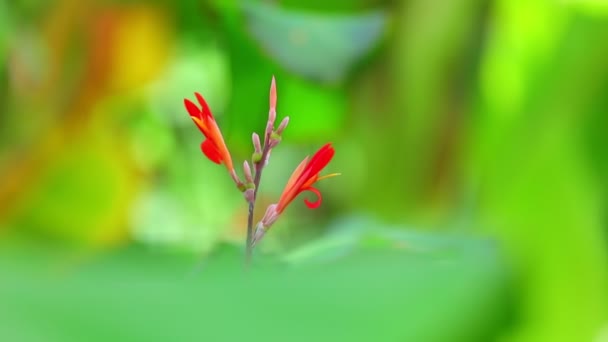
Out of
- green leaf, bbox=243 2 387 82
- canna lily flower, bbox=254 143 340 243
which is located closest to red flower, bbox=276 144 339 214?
canna lily flower, bbox=254 143 340 243

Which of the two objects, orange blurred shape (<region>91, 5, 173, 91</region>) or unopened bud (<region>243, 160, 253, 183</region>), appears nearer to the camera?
unopened bud (<region>243, 160, 253, 183</region>)

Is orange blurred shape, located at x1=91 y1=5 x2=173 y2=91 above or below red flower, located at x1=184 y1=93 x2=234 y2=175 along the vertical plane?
above

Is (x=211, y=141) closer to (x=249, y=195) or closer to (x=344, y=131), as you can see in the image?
(x=249, y=195)

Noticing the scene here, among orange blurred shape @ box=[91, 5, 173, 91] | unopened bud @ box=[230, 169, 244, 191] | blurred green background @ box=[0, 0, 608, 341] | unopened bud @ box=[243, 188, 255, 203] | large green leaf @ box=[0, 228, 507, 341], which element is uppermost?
orange blurred shape @ box=[91, 5, 173, 91]

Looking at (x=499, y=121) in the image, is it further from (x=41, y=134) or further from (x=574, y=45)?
(x=41, y=134)

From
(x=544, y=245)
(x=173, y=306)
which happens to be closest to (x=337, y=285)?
(x=173, y=306)

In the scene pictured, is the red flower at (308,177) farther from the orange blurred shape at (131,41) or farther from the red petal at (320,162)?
the orange blurred shape at (131,41)

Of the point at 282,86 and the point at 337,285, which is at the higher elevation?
the point at 282,86

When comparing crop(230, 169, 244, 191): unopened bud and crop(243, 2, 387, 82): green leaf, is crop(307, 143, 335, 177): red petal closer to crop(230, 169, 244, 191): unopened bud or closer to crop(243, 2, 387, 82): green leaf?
crop(230, 169, 244, 191): unopened bud
